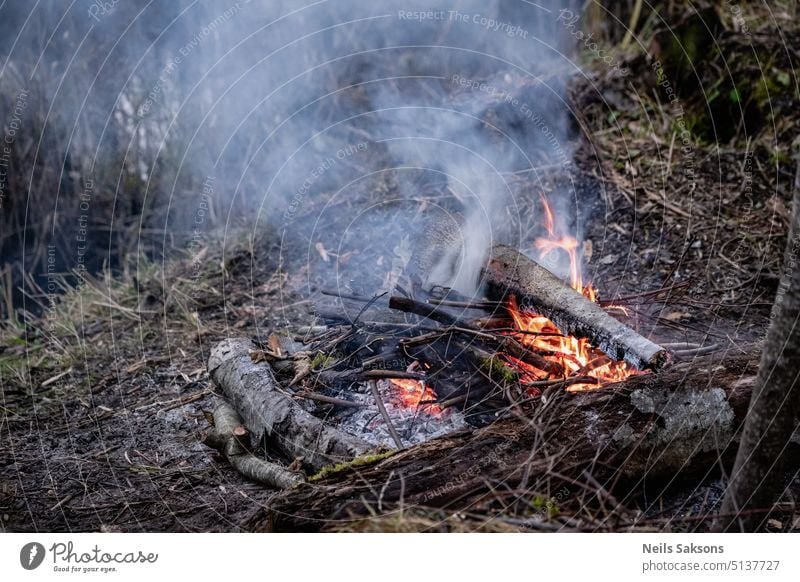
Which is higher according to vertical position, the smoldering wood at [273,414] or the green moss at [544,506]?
the smoldering wood at [273,414]

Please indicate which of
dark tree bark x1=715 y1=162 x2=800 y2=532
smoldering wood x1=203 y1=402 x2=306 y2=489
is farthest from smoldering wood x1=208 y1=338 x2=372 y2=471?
dark tree bark x1=715 y1=162 x2=800 y2=532

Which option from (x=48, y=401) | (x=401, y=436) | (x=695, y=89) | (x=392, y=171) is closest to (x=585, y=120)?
(x=695, y=89)

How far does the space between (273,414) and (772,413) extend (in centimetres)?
205

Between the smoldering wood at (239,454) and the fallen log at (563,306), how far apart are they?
145 cm

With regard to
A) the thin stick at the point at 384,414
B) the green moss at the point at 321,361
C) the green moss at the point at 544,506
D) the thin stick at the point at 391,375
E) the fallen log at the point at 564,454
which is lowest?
the green moss at the point at 544,506

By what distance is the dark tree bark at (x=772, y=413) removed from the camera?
229 cm

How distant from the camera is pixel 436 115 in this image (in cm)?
589

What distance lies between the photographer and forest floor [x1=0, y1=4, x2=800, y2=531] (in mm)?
3398

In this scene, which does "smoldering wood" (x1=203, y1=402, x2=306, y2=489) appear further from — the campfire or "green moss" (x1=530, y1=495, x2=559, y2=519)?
"green moss" (x1=530, y1=495, x2=559, y2=519)

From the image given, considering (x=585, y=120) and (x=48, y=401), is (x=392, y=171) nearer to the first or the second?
(x=585, y=120)

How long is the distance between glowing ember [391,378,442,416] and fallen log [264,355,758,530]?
48cm

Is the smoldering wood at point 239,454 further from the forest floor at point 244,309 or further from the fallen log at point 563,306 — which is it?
the fallen log at point 563,306

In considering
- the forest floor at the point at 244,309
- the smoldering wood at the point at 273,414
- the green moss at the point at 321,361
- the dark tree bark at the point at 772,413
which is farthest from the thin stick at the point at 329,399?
the dark tree bark at the point at 772,413
